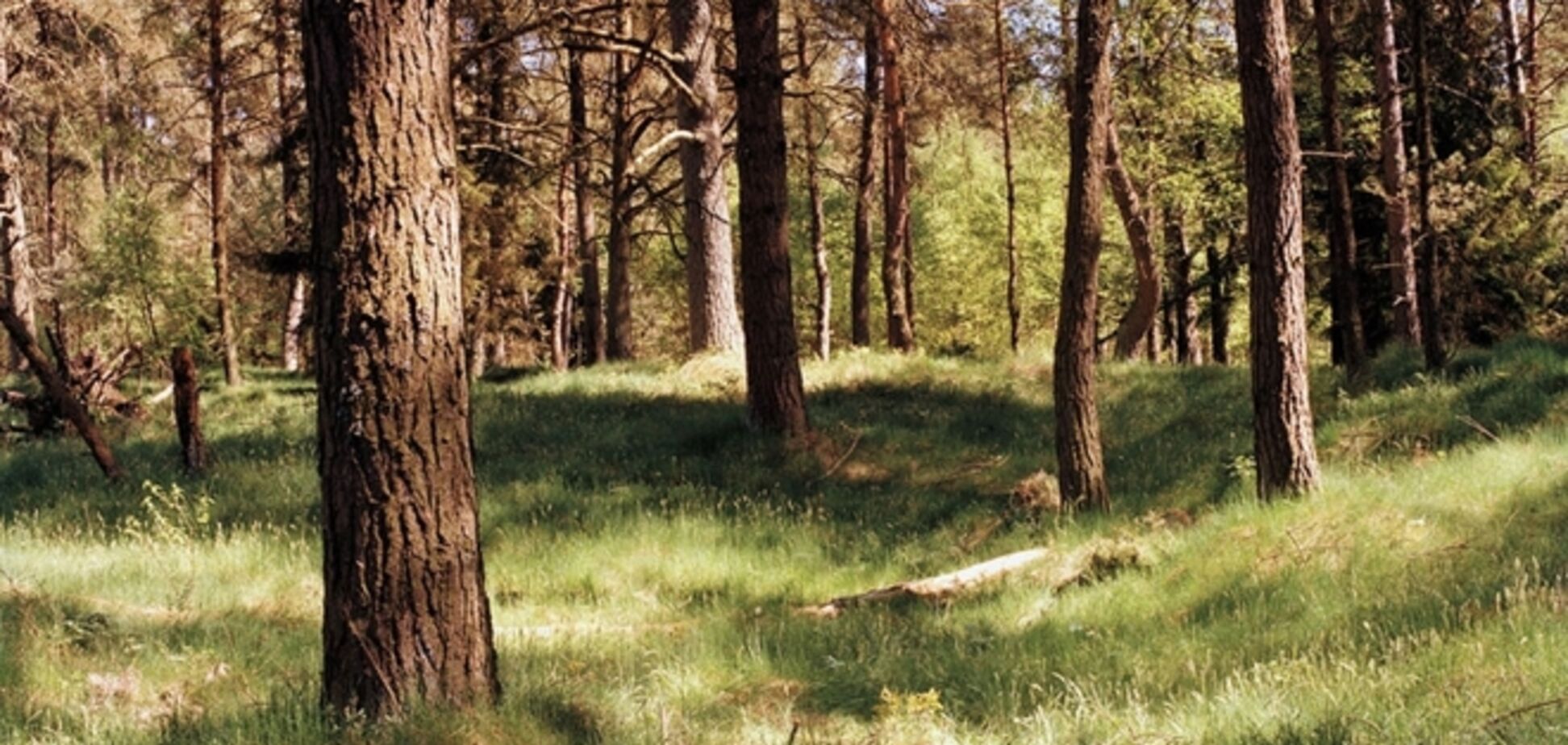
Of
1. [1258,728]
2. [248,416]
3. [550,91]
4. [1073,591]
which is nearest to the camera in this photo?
[1258,728]

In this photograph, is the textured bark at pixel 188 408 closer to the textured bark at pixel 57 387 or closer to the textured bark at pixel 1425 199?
the textured bark at pixel 57 387

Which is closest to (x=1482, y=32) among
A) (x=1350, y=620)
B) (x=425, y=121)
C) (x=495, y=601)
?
(x=1350, y=620)

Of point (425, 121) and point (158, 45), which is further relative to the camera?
point (158, 45)

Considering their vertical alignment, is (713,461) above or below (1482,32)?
below

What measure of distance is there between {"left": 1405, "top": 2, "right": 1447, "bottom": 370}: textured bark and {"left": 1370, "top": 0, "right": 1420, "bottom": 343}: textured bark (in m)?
2.22

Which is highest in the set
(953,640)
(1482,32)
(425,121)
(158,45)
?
(158,45)

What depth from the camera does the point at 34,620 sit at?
6.05m

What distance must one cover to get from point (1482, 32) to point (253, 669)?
22.5m

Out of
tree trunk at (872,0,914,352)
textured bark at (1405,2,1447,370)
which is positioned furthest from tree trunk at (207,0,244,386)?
textured bark at (1405,2,1447,370)

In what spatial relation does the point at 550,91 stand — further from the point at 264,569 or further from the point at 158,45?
the point at 264,569

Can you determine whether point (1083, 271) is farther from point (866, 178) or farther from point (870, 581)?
point (866, 178)

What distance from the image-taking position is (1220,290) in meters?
32.4

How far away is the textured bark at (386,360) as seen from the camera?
4.25 meters

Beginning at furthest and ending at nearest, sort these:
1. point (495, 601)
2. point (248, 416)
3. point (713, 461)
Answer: point (248, 416) < point (713, 461) < point (495, 601)
